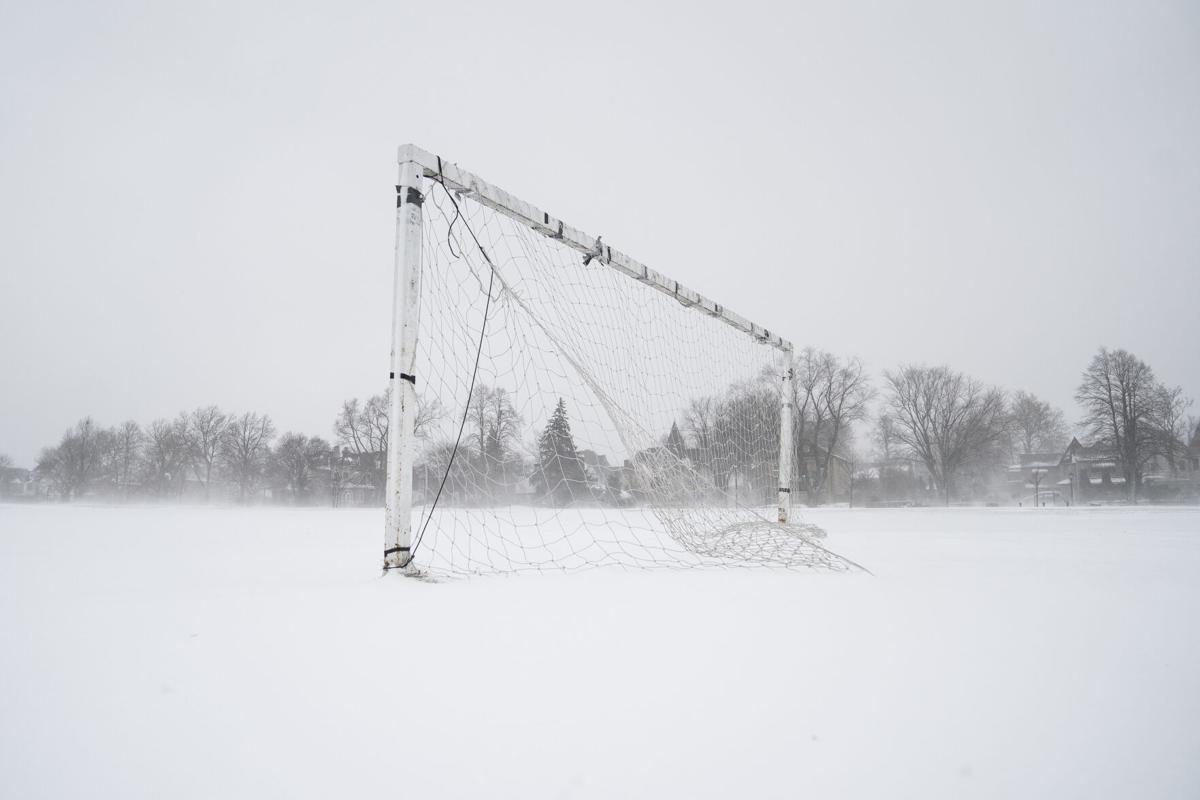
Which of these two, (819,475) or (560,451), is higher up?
(560,451)

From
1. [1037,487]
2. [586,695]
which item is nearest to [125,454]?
[586,695]

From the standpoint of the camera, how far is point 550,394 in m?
4.21

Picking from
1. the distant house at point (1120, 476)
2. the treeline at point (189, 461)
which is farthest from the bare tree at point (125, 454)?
the distant house at point (1120, 476)

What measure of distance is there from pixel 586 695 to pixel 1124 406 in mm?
39622

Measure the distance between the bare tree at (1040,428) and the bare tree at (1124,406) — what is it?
1909cm

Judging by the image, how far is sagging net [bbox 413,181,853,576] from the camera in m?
3.46

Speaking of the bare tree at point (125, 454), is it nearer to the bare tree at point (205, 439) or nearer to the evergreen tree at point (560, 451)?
the bare tree at point (205, 439)

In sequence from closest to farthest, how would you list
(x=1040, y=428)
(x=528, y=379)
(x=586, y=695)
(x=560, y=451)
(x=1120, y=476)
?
(x=586, y=695), (x=528, y=379), (x=560, y=451), (x=1120, y=476), (x=1040, y=428)

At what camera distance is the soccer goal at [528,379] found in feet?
10.0

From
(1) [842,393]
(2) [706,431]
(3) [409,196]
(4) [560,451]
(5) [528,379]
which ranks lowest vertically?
(4) [560,451]

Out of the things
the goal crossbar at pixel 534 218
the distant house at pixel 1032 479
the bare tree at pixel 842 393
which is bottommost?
the distant house at pixel 1032 479

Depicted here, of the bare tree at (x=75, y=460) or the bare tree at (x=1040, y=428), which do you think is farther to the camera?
the bare tree at (x=1040, y=428)

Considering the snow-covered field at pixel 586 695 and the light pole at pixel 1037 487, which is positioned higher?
the snow-covered field at pixel 586 695

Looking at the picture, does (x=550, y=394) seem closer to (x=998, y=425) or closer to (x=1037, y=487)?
(x=1037, y=487)
